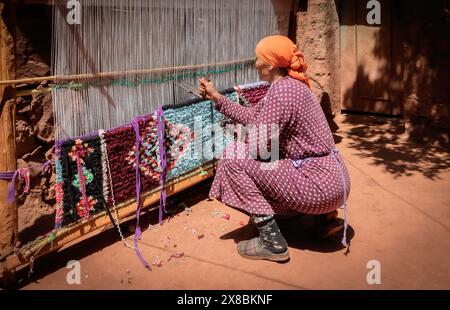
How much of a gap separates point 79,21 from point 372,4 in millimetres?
3996

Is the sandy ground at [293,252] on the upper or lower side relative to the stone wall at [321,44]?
lower

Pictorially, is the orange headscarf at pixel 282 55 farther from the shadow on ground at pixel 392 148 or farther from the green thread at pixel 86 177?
the shadow on ground at pixel 392 148

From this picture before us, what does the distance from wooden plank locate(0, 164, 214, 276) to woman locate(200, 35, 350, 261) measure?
1.98 ft

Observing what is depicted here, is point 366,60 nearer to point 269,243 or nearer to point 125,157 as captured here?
point 269,243

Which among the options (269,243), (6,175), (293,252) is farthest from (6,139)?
(293,252)

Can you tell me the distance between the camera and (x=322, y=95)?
590 centimetres

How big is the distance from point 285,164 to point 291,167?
4cm

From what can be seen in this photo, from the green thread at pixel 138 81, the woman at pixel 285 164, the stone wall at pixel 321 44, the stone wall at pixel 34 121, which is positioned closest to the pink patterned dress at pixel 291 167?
the woman at pixel 285 164

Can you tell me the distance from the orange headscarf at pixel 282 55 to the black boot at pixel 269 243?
0.87m

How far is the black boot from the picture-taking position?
3.10m

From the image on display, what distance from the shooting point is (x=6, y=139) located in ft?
8.87

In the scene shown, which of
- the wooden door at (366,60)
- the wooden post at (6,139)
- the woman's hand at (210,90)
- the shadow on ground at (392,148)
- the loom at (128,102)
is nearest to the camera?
the wooden post at (6,139)

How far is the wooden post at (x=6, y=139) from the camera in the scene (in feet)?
8.53
